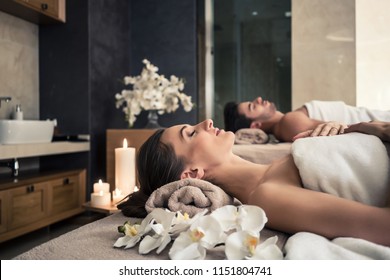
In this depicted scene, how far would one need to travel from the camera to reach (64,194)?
2400mm

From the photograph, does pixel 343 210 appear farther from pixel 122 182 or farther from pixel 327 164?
pixel 122 182

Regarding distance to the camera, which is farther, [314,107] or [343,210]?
[314,107]

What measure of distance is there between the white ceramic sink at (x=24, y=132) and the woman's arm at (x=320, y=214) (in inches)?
68.5

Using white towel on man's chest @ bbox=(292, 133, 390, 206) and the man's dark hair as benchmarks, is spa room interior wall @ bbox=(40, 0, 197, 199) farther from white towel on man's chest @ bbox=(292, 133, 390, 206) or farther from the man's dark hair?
white towel on man's chest @ bbox=(292, 133, 390, 206)

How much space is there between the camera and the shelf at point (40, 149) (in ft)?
6.37

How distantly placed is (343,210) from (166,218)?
1.05ft

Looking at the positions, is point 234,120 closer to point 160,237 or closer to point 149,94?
point 149,94

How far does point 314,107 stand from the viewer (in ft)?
6.42

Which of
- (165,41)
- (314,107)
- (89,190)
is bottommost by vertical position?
(89,190)

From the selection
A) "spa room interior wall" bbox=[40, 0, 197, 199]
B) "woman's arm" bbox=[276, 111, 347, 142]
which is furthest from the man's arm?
"spa room interior wall" bbox=[40, 0, 197, 199]

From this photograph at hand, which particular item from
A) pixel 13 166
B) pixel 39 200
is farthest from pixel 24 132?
pixel 39 200

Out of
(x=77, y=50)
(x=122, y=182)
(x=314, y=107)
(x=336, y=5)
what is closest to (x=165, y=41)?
(x=77, y=50)

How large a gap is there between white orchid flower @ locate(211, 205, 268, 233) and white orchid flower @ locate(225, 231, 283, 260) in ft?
0.07

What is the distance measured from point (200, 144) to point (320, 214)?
367 millimetres
